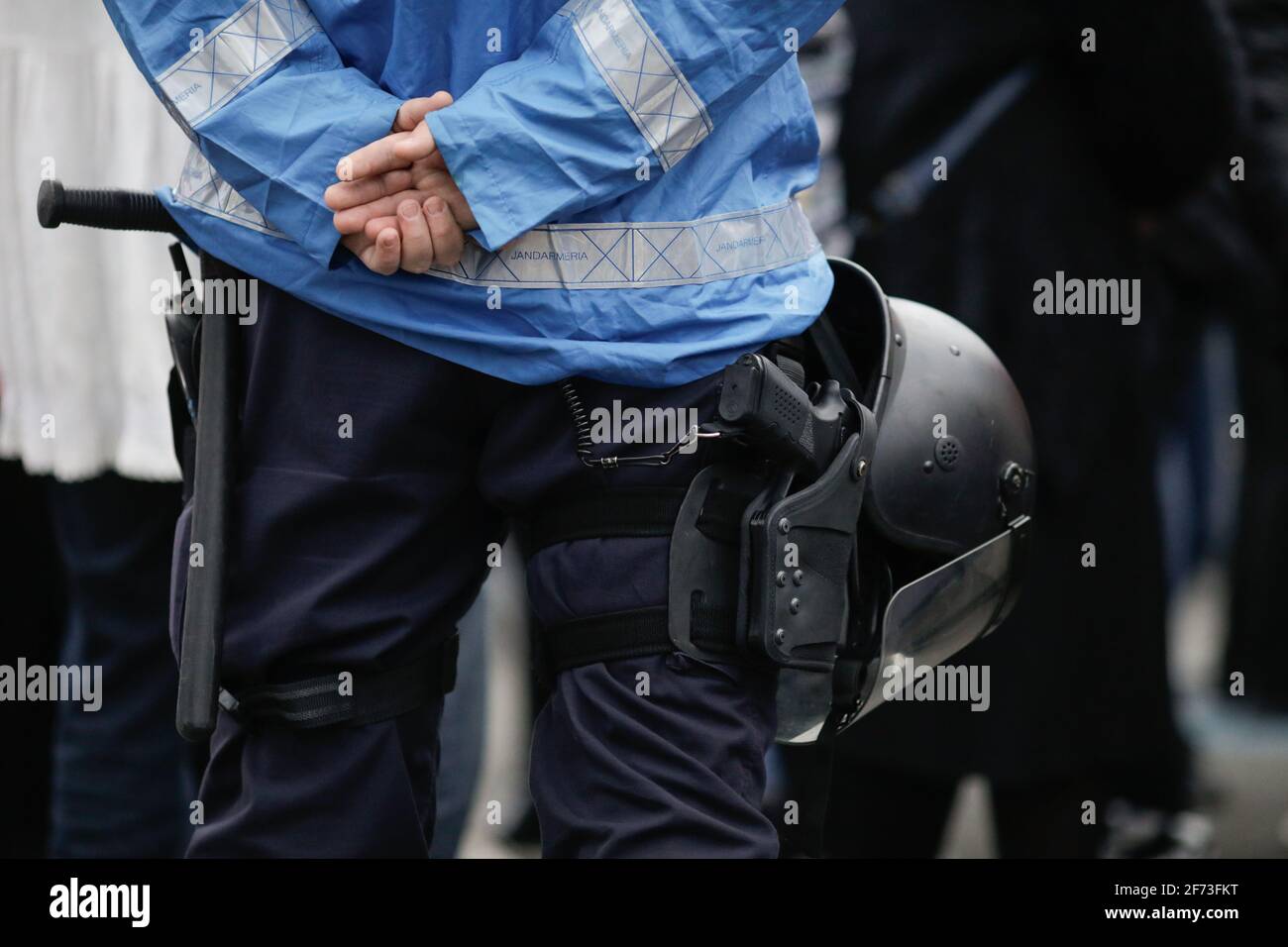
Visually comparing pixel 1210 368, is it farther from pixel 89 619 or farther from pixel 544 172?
pixel 544 172

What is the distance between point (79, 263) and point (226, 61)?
92 cm

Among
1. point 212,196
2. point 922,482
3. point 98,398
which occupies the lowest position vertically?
point 922,482

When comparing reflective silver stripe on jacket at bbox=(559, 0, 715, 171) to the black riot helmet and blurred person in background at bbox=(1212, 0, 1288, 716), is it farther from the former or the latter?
blurred person in background at bbox=(1212, 0, 1288, 716)

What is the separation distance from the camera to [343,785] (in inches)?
66.4

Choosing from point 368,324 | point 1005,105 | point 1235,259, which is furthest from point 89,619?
point 1235,259

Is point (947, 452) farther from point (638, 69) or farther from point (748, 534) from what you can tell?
point (638, 69)

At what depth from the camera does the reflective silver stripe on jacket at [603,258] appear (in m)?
1.60

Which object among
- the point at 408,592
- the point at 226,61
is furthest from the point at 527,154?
the point at 408,592

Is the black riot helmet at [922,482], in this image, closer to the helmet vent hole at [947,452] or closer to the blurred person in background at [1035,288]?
the helmet vent hole at [947,452]

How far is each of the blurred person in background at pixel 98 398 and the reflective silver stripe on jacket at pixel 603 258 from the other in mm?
947

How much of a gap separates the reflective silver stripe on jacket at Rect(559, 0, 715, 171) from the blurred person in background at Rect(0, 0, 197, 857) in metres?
1.00

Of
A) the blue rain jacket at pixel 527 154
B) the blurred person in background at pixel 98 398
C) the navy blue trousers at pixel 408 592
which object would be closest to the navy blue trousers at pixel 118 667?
the blurred person in background at pixel 98 398

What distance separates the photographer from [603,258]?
63.1 inches

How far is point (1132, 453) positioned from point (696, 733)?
1.44 meters
